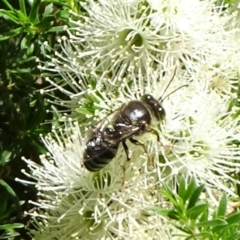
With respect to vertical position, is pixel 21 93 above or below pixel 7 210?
above

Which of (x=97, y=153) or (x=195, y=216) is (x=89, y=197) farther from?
(x=195, y=216)

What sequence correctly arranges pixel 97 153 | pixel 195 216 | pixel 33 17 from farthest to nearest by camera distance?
pixel 33 17, pixel 97 153, pixel 195 216

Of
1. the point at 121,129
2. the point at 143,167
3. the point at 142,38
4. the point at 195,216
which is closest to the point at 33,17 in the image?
the point at 142,38

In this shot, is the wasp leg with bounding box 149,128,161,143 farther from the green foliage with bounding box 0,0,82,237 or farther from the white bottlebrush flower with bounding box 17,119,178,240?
the green foliage with bounding box 0,0,82,237

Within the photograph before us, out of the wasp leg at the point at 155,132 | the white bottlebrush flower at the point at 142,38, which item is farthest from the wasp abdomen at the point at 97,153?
the white bottlebrush flower at the point at 142,38

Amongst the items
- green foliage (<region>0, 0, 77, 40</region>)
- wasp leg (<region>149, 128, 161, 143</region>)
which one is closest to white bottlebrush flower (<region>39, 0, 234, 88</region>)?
green foliage (<region>0, 0, 77, 40</region>)

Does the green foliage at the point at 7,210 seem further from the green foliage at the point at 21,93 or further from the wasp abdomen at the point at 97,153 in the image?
the wasp abdomen at the point at 97,153
